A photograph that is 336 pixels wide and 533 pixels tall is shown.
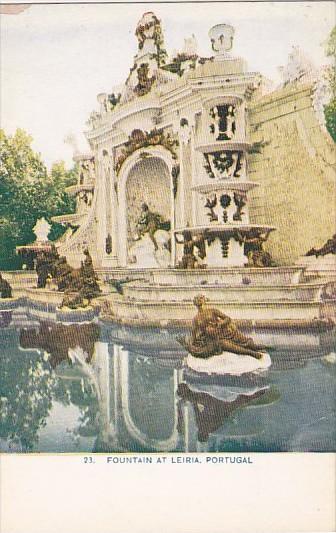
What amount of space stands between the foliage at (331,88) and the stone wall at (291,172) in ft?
0.27

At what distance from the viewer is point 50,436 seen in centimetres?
544

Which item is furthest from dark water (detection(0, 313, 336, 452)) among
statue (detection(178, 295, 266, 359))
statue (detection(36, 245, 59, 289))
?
statue (detection(36, 245, 59, 289))

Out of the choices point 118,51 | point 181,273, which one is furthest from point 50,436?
point 118,51

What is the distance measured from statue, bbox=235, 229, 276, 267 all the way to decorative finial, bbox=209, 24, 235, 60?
5.62 ft

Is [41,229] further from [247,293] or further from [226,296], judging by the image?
[247,293]

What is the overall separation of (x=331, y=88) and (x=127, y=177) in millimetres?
2197

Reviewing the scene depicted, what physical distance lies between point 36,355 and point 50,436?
79 centimetres

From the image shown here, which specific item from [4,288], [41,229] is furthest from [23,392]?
[41,229]

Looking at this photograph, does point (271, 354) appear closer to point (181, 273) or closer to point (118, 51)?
point (181, 273)

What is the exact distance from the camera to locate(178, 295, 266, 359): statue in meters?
5.31

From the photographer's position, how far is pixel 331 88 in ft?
17.4

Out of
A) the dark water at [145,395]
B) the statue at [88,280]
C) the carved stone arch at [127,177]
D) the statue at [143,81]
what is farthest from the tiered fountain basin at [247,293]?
the statue at [143,81]

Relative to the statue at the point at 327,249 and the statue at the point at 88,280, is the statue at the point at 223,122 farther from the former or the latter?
the statue at the point at 88,280

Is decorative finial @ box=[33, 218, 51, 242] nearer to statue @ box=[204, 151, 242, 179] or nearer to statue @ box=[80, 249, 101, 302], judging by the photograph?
statue @ box=[80, 249, 101, 302]
